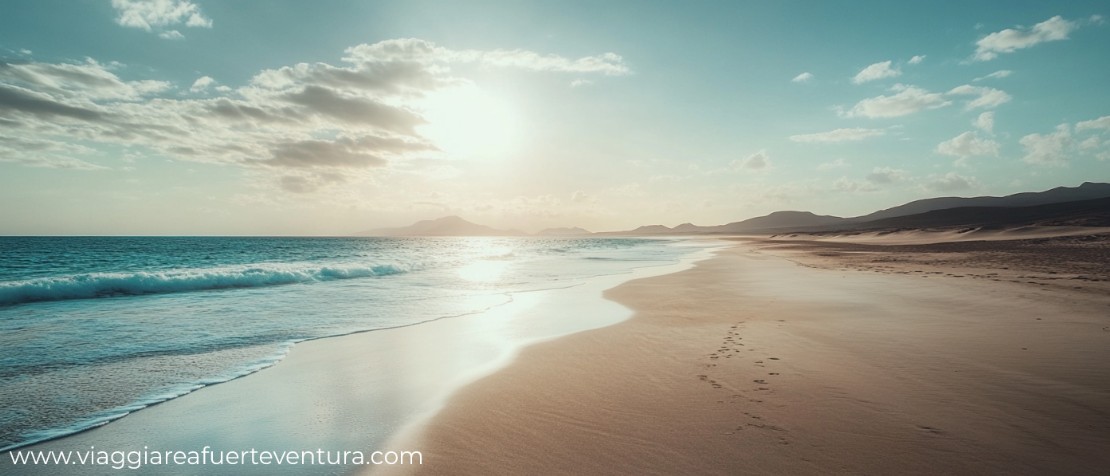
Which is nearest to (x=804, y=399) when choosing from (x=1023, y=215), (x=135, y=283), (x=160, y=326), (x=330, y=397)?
(x=330, y=397)

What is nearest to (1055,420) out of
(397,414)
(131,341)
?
(397,414)

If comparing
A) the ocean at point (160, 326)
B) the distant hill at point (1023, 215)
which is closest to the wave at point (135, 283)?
the ocean at point (160, 326)

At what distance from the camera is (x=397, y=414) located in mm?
5633

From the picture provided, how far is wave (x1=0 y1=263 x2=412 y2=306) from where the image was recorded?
1875 cm

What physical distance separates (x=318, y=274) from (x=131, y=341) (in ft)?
60.8

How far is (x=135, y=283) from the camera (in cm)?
2127

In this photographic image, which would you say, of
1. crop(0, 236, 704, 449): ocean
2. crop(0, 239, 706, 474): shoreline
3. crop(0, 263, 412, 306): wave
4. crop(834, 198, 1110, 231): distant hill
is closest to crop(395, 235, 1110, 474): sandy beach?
crop(0, 239, 706, 474): shoreline

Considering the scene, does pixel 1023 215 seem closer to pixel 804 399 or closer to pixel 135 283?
pixel 804 399

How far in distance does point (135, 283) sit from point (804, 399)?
90.4ft

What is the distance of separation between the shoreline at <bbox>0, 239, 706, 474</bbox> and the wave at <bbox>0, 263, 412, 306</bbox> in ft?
56.9

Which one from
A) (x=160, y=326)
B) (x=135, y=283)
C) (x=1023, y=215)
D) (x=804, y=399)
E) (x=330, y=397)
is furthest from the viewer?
(x=1023, y=215)

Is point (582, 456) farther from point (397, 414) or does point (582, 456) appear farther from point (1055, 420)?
point (1055, 420)

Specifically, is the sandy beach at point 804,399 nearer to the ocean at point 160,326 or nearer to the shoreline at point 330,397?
the shoreline at point 330,397

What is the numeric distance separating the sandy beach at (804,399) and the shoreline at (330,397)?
0.62 meters
